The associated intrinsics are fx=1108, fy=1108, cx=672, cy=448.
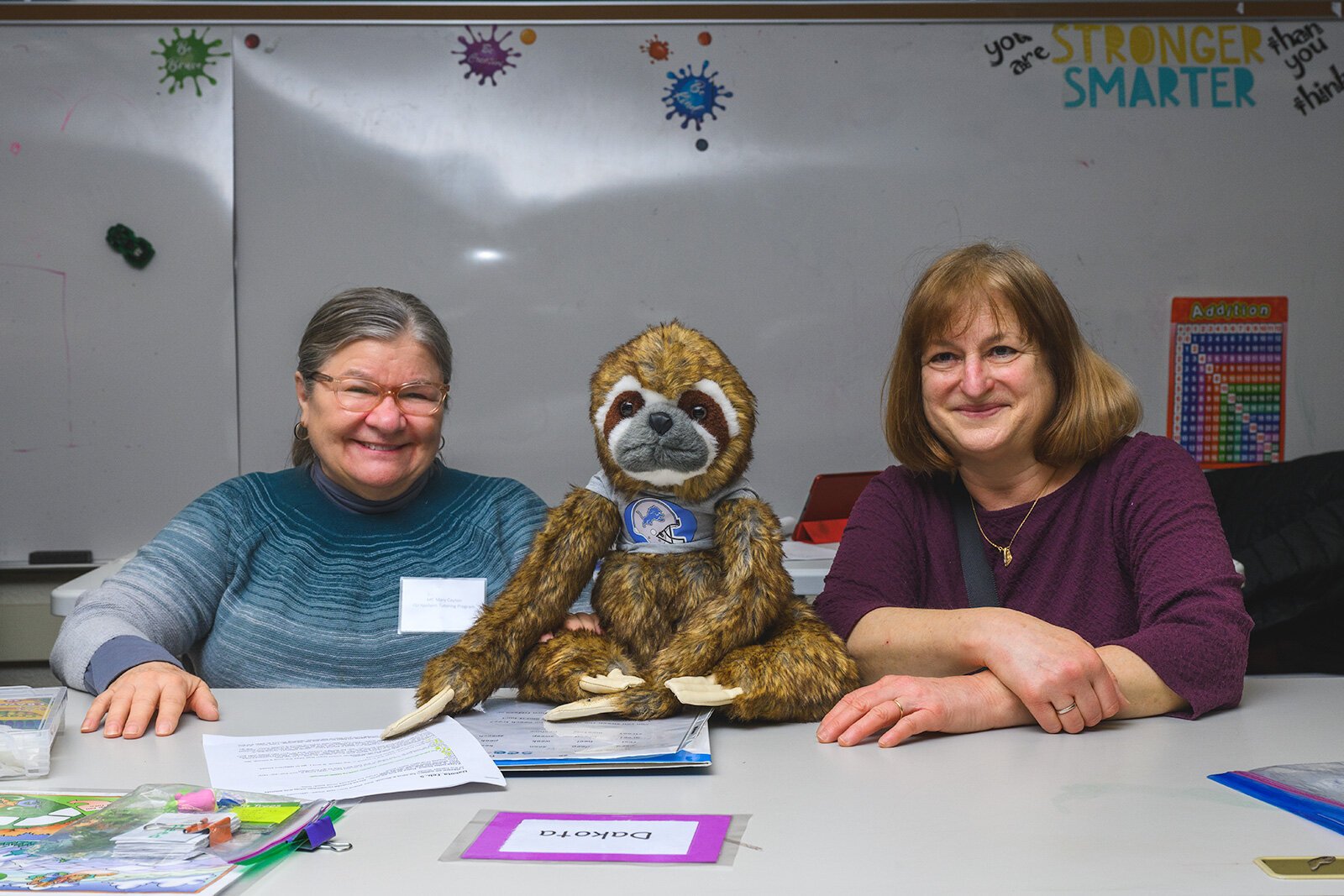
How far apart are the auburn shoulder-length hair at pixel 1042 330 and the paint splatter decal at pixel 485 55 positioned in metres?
1.78

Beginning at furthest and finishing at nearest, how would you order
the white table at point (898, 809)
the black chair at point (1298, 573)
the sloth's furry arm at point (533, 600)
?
the black chair at point (1298, 573)
the sloth's furry arm at point (533, 600)
the white table at point (898, 809)

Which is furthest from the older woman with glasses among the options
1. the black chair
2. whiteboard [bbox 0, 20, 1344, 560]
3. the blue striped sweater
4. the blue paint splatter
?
the black chair

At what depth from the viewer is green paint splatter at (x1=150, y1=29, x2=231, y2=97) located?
2756mm

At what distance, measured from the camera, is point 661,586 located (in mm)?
1171

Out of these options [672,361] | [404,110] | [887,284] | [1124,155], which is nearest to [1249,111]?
[1124,155]

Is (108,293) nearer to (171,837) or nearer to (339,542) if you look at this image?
(339,542)

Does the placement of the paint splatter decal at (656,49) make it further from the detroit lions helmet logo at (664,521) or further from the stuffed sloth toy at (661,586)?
the detroit lions helmet logo at (664,521)

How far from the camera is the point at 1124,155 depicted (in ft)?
9.44

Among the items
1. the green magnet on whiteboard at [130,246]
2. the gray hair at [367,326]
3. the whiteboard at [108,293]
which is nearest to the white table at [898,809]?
the gray hair at [367,326]

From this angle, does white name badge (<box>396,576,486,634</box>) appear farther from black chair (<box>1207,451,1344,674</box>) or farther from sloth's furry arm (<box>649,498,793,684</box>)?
black chair (<box>1207,451,1344,674</box>)

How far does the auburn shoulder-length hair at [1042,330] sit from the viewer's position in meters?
1.33

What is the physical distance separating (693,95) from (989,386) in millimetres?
1751

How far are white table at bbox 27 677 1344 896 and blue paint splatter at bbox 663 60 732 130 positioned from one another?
199 cm

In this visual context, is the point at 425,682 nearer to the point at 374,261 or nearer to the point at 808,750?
the point at 808,750
